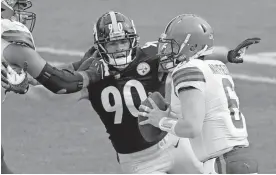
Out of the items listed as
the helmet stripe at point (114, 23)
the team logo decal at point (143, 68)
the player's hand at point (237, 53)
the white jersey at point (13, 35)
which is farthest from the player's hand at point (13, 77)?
the player's hand at point (237, 53)

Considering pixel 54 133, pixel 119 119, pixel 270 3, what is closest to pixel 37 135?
pixel 54 133

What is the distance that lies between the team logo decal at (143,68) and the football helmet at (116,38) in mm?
121

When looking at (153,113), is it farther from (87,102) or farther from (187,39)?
(87,102)

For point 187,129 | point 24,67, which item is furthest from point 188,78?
point 24,67

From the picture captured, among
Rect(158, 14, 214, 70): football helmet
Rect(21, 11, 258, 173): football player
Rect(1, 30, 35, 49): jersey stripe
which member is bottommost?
Rect(21, 11, 258, 173): football player

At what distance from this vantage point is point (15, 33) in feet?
21.8

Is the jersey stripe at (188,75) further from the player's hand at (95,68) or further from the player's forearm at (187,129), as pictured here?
the player's hand at (95,68)

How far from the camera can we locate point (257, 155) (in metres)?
9.41

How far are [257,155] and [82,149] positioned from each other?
2.04m

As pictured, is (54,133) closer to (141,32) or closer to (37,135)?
(37,135)

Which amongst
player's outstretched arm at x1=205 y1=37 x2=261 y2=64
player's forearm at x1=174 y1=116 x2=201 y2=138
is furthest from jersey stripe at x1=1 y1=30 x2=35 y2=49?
player's outstretched arm at x1=205 y1=37 x2=261 y2=64

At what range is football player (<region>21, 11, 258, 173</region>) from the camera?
6906 millimetres

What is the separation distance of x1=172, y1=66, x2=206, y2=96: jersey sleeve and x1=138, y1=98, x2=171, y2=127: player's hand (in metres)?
0.36

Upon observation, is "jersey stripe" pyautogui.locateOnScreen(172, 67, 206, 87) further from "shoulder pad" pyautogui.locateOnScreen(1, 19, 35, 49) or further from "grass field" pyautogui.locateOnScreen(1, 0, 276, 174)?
"grass field" pyautogui.locateOnScreen(1, 0, 276, 174)
